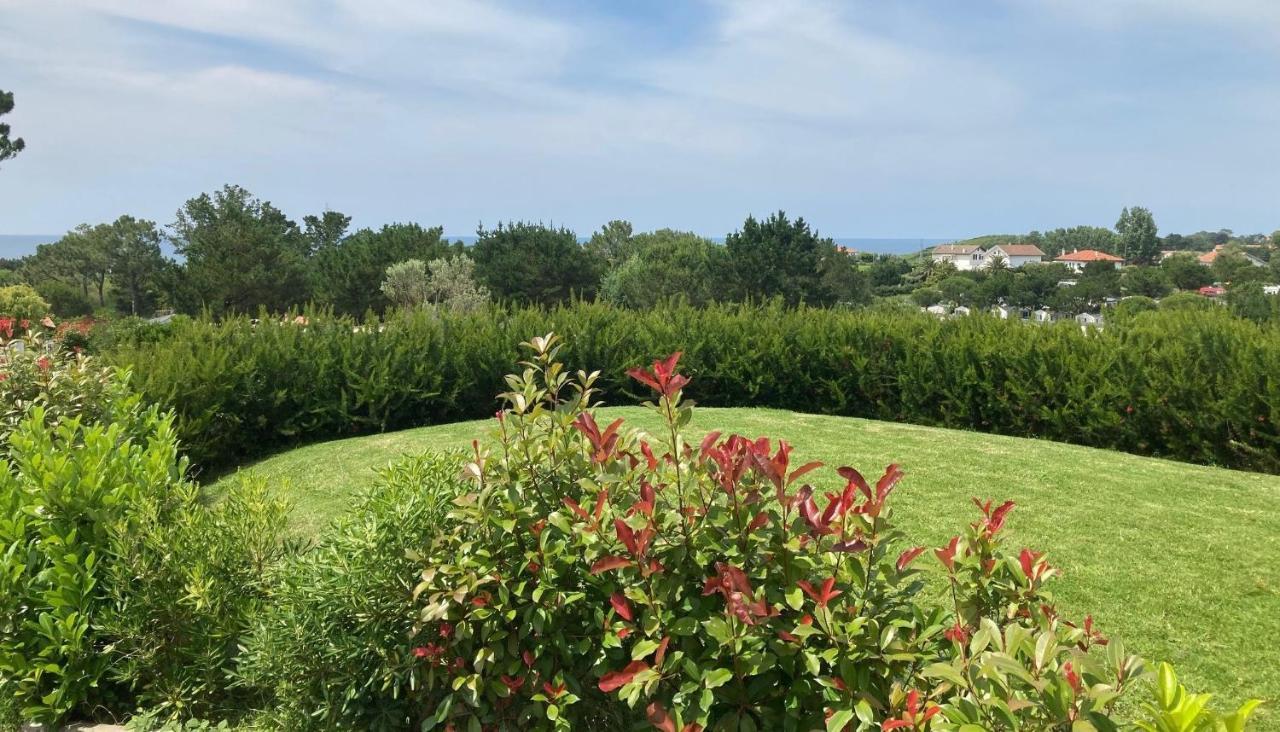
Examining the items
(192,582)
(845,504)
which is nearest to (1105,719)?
(845,504)

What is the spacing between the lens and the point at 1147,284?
101 metres

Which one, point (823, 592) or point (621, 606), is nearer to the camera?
point (823, 592)

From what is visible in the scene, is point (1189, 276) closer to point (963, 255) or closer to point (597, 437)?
point (963, 255)

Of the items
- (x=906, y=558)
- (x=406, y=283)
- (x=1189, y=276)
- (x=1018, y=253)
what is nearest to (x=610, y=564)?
(x=906, y=558)

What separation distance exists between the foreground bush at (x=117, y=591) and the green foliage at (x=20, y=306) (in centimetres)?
2721

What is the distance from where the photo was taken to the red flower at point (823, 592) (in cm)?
191

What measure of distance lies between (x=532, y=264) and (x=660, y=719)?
49666 mm

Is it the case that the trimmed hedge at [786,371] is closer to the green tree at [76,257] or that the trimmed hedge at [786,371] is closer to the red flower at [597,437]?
the red flower at [597,437]

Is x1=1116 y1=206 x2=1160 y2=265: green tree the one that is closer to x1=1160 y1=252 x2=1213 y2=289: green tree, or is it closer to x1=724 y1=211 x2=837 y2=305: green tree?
x1=1160 y1=252 x2=1213 y2=289: green tree

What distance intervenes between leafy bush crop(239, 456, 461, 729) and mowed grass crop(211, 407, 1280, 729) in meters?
0.53

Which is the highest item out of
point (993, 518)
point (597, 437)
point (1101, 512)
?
point (597, 437)

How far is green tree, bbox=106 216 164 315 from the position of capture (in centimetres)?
7738

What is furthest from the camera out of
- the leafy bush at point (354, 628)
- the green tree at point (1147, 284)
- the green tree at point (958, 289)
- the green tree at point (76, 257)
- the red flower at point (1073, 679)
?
the green tree at point (958, 289)

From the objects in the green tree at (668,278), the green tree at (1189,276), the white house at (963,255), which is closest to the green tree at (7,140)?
the green tree at (668,278)
